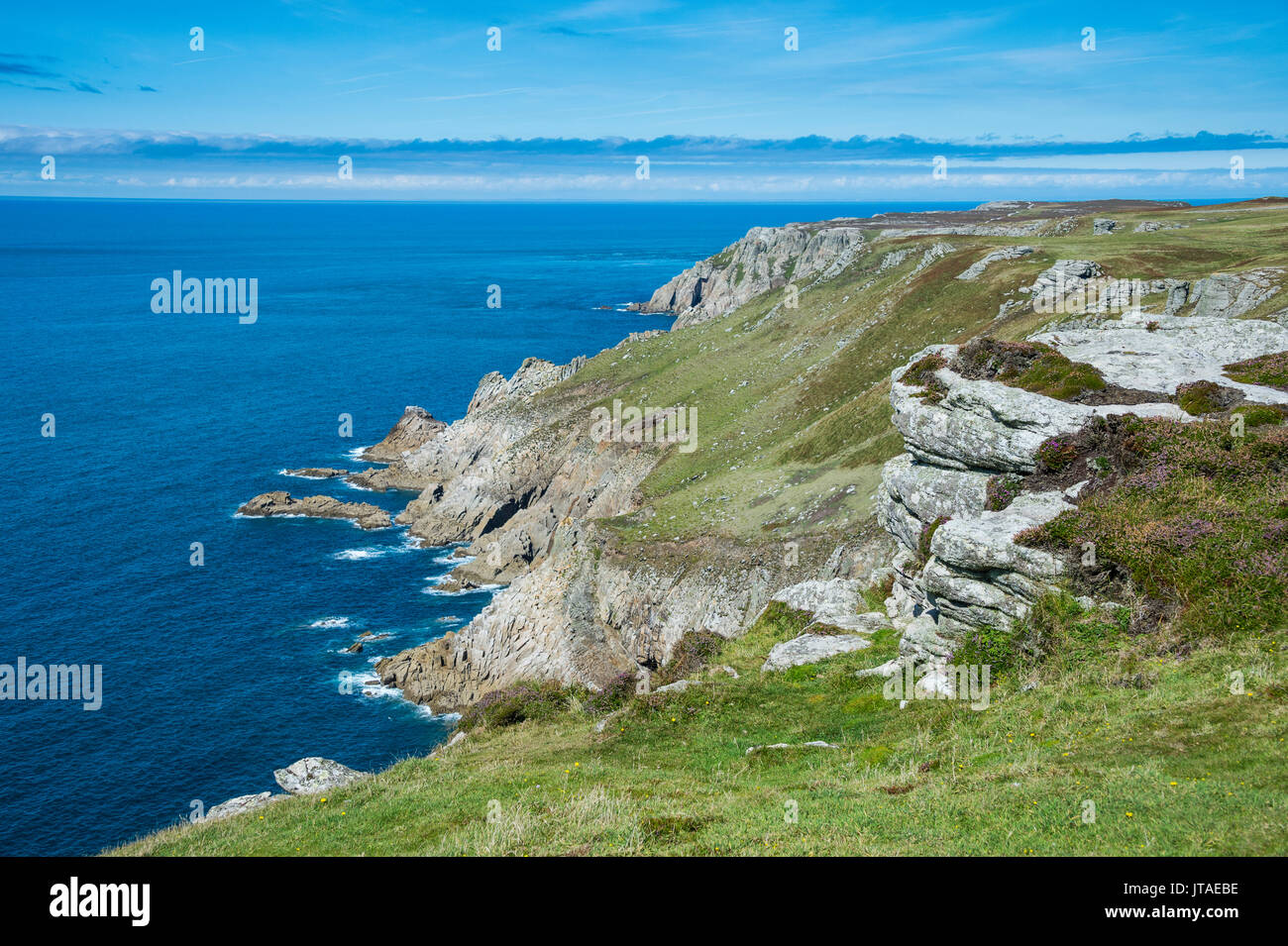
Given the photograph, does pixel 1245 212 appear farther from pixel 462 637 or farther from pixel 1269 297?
pixel 462 637

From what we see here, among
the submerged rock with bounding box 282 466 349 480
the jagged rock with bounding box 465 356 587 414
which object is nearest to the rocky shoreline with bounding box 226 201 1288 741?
the jagged rock with bounding box 465 356 587 414

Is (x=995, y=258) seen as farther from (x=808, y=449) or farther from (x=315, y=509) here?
(x=315, y=509)

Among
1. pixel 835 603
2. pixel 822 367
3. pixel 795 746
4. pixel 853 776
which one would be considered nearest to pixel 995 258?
pixel 822 367

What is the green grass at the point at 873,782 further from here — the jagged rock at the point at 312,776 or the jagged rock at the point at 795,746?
the jagged rock at the point at 312,776

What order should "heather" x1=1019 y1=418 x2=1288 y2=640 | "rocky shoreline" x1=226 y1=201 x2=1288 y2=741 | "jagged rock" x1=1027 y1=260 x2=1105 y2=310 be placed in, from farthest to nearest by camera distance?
1. "jagged rock" x1=1027 y1=260 x2=1105 y2=310
2. "rocky shoreline" x1=226 y1=201 x2=1288 y2=741
3. "heather" x1=1019 y1=418 x2=1288 y2=640
